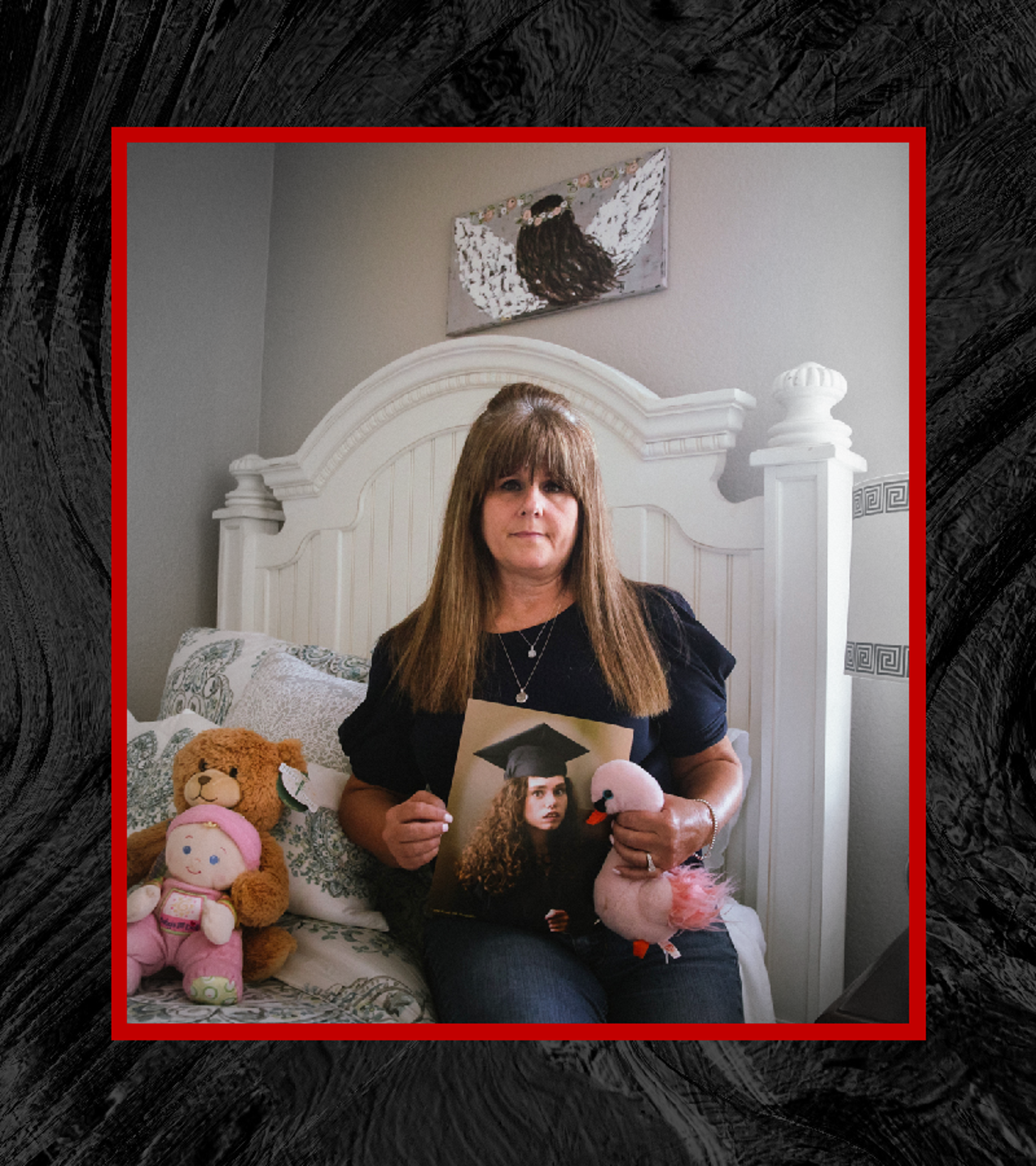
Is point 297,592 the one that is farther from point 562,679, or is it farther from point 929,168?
point 929,168

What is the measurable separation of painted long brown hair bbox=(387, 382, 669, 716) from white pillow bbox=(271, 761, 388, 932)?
159mm

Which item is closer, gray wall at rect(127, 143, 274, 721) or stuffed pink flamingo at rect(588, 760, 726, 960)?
stuffed pink flamingo at rect(588, 760, 726, 960)

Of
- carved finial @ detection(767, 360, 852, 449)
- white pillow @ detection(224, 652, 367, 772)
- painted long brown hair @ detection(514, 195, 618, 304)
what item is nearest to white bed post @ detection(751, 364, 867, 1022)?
carved finial @ detection(767, 360, 852, 449)

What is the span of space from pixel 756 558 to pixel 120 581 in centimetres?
75

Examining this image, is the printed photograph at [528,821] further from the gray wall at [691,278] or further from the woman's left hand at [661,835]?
the gray wall at [691,278]

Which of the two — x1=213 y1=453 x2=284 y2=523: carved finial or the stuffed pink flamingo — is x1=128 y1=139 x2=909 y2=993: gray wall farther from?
the stuffed pink flamingo

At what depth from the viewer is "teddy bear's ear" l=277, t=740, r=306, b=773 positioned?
3.31ft

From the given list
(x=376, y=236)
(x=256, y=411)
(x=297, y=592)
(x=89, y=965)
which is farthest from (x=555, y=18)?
(x=89, y=965)

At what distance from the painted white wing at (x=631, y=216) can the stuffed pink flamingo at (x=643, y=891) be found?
579mm

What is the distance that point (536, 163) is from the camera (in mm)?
1049

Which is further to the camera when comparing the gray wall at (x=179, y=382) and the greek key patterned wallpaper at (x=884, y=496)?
the gray wall at (x=179, y=382)

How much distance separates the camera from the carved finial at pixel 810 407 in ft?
3.13

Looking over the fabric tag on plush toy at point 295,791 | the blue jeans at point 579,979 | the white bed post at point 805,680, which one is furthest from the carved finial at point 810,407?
the fabric tag on plush toy at point 295,791

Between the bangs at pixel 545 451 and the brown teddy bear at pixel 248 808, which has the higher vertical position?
the bangs at pixel 545 451
